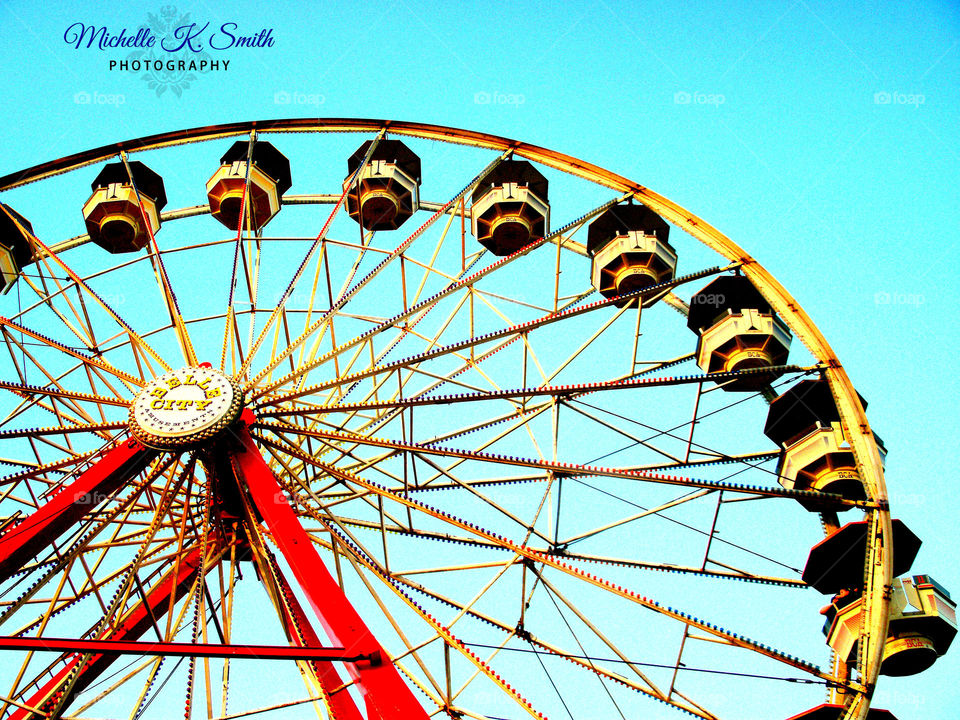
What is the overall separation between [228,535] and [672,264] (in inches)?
289

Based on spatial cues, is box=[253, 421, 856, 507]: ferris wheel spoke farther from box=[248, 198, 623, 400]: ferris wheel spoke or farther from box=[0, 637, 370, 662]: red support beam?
box=[0, 637, 370, 662]: red support beam

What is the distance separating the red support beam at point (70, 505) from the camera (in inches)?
365

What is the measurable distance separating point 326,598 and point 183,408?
309 cm

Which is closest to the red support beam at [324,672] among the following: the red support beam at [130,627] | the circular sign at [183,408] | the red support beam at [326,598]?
the red support beam at [326,598]

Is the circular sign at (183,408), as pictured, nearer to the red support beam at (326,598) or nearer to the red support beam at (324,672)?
the red support beam at (326,598)

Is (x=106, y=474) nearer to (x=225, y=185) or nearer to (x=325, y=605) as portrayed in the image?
(x=325, y=605)

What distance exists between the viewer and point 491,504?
1166 cm

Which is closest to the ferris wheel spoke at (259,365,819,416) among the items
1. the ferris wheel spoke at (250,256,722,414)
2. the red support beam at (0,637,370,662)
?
the ferris wheel spoke at (250,256,722,414)

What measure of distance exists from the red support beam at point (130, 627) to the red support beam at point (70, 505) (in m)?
1.12

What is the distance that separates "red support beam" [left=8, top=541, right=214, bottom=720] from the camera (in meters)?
9.95

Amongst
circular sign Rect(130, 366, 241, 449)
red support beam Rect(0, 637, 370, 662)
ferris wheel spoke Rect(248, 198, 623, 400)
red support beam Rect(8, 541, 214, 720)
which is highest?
ferris wheel spoke Rect(248, 198, 623, 400)

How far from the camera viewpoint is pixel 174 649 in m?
7.84

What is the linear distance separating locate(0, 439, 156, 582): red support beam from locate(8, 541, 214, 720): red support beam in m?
1.12

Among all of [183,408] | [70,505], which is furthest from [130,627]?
[183,408]
